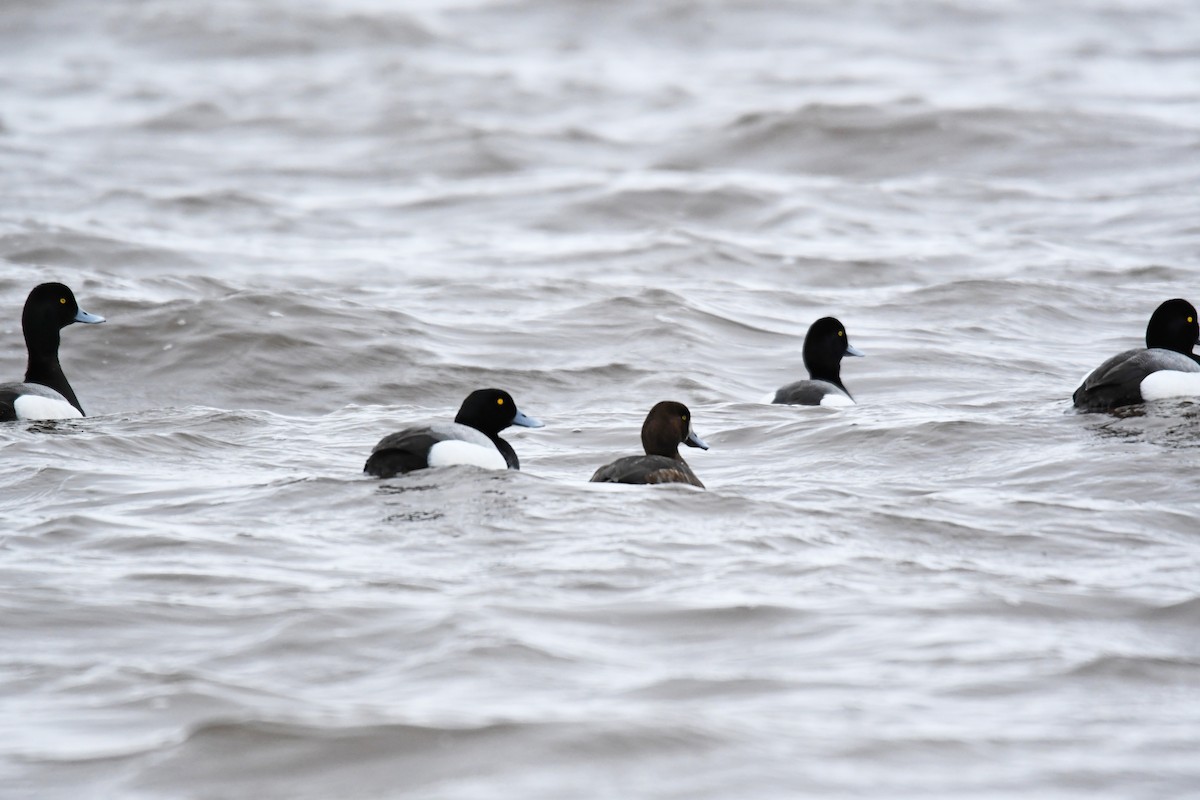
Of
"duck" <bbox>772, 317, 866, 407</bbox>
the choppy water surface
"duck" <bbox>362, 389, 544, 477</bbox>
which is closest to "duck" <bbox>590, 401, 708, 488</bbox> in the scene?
the choppy water surface

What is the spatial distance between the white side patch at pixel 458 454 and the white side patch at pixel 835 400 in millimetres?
3129

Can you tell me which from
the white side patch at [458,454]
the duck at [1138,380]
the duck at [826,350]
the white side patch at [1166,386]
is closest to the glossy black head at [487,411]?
the white side patch at [458,454]

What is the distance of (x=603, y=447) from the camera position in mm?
9562

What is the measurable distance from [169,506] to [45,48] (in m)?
27.8

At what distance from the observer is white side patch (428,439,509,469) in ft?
25.6

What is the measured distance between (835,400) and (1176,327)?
7.12 ft

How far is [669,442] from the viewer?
8.14m

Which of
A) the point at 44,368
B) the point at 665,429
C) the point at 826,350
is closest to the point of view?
the point at 665,429

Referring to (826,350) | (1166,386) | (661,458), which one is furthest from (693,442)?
(826,350)

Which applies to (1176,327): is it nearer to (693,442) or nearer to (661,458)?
(693,442)

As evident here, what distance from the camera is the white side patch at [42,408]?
9703mm

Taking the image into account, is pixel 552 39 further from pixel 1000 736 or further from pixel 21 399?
pixel 1000 736

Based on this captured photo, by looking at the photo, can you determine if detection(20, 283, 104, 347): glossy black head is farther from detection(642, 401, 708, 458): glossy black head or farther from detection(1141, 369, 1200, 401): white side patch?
detection(1141, 369, 1200, 401): white side patch

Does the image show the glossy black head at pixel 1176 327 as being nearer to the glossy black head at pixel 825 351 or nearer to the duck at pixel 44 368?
the glossy black head at pixel 825 351
